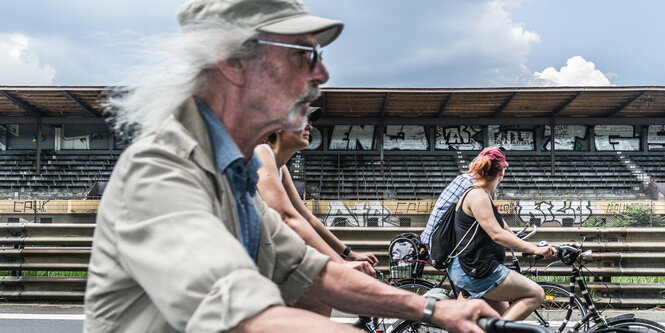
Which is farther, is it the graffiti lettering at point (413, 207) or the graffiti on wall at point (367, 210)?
the graffiti on wall at point (367, 210)

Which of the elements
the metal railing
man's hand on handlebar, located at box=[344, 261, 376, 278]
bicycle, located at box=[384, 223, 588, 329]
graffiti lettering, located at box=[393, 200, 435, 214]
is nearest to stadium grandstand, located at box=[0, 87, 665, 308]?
graffiti lettering, located at box=[393, 200, 435, 214]

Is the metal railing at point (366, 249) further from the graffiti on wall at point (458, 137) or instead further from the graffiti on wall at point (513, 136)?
the graffiti on wall at point (513, 136)

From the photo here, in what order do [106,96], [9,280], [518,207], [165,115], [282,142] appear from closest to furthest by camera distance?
[165,115], [106,96], [282,142], [9,280], [518,207]

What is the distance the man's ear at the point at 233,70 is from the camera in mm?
1230

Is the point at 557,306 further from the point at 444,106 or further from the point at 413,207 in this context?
the point at 444,106

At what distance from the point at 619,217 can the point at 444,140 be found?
12970mm

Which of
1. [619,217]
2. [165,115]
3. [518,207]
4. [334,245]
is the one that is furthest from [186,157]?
[619,217]

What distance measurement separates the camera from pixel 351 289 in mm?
1582

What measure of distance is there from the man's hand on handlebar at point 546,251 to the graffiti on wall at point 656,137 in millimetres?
34852

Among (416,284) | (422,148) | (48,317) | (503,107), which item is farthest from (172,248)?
(422,148)

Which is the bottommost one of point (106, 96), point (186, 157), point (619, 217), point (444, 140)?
point (619, 217)

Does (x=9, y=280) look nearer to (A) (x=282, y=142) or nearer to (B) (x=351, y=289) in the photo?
(A) (x=282, y=142)

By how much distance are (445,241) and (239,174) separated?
3.15 meters

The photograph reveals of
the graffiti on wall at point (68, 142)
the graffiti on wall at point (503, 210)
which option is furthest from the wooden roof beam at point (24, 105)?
the graffiti on wall at point (503, 210)
